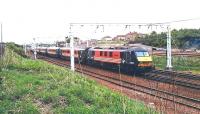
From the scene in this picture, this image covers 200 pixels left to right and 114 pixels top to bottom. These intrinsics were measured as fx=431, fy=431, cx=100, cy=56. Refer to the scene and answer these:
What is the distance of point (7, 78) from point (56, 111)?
7017mm

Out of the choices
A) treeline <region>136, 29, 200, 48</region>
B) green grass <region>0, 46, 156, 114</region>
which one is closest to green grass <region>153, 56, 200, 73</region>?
treeline <region>136, 29, 200, 48</region>

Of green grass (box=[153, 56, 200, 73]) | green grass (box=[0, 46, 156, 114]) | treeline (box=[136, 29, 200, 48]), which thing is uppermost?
treeline (box=[136, 29, 200, 48])

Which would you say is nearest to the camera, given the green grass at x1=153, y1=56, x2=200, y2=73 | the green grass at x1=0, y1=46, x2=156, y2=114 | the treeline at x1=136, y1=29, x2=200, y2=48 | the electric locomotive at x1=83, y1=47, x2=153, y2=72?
the green grass at x1=0, y1=46, x2=156, y2=114

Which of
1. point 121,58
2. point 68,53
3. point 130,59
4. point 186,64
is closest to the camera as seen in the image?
point 130,59

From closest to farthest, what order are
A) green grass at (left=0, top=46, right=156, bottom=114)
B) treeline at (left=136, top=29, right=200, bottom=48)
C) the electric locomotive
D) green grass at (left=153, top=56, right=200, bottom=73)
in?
green grass at (left=0, top=46, right=156, bottom=114)
the electric locomotive
green grass at (left=153, top=56, right=200, bottom=73)
treeline at (left=136, top=29, right=200, bottom=48)

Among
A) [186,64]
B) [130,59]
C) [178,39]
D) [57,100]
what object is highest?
[178,39]

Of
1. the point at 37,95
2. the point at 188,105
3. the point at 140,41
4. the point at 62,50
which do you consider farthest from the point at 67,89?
the point at 140,41

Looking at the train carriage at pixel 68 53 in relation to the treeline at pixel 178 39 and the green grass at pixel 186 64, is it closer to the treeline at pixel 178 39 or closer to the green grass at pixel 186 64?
the green grass at pixel 186 64

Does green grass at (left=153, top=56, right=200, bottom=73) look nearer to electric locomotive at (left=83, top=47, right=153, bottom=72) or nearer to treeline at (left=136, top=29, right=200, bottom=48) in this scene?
electric locomotive at (left=83, top=47, right=153, bottom=72)

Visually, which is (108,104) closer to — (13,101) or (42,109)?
(42,109)

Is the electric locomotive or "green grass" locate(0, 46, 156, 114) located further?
the electric locomotive

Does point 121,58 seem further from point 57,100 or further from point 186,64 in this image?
point 57,100

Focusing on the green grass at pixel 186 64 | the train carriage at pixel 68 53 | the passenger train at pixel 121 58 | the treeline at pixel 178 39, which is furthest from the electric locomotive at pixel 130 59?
the treeline at pixel 178 39

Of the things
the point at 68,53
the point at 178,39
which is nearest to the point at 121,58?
the point at 68,53
